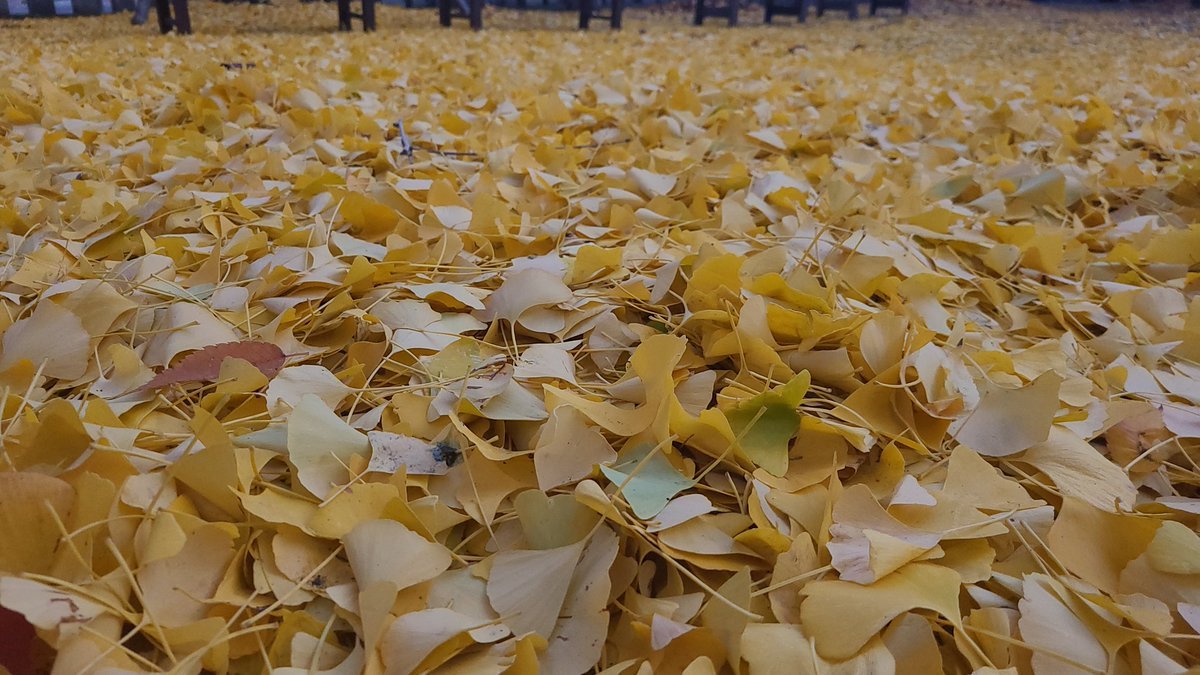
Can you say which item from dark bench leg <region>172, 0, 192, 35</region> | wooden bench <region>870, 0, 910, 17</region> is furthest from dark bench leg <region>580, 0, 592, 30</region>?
wooden bench <region>870, 0, 910, 17</region>

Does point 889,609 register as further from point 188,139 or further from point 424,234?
point 188,139

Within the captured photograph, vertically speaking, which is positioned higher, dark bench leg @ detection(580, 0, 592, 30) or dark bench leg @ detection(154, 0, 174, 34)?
dark bench leg @ detection(580, 0, 592, 30)

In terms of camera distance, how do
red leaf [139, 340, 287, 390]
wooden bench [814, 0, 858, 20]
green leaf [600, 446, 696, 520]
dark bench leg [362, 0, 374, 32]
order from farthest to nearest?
wooden bench [814, 0, 858, 20], dark bench leg [362, 0, 374, 32], red leaf [139, 340, 287, 390], green leaf [600, 446, 696, 520]

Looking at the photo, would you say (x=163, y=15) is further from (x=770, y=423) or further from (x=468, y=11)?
(x=770, y=423)

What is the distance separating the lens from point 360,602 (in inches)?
16.7

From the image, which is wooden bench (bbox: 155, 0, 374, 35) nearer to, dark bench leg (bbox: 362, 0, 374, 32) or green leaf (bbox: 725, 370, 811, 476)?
dark bench leg (bbox: 362, 0, 374, 32)

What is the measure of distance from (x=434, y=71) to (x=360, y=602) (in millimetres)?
2130

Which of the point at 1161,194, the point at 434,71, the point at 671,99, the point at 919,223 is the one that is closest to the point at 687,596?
the point at 919,223

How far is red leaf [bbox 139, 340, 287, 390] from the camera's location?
60 cm

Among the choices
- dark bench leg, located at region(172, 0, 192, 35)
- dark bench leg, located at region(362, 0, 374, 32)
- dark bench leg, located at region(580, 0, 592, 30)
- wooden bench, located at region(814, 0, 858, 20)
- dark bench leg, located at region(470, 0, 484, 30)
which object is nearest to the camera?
dark bench leg, located at region(172, 0, 192, 35)

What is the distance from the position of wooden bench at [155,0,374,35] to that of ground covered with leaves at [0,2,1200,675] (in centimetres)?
236

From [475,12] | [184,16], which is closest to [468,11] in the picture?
[475,12]

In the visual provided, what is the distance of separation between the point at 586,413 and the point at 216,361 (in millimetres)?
318

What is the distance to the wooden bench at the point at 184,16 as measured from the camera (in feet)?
10.6
